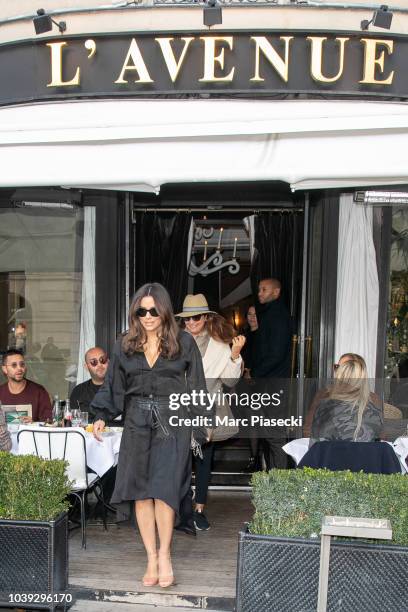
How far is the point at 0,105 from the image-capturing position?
18.7ft

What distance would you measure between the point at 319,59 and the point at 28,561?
4.27 metres

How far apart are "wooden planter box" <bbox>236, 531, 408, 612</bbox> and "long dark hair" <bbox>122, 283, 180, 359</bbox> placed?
3.57 feet

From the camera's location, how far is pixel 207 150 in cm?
370

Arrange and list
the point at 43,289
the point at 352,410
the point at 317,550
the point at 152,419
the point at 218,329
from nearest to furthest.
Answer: the point at 317,550 → the point at 152,419 → the point at 352,410 → the point at 218,329 → the point at 43,289

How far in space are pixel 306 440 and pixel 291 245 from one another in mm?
2709

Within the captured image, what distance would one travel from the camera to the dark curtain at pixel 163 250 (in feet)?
22.2

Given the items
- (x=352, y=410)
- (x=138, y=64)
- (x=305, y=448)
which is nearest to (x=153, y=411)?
(x=352, y=410)

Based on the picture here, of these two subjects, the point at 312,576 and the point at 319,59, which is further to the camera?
the point at 319,59

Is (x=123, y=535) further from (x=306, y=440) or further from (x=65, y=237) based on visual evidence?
(x=65, y=237)

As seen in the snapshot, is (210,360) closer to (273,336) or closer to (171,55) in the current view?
(273,336)

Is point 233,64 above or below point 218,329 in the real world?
above

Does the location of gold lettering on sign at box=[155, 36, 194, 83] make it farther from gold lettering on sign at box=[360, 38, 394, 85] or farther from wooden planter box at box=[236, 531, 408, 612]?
wooden planter box at box=[236, 531, 408, 612]

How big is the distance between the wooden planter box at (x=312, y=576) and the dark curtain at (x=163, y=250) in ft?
12.7

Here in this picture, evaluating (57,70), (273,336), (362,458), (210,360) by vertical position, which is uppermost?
(57,70)
